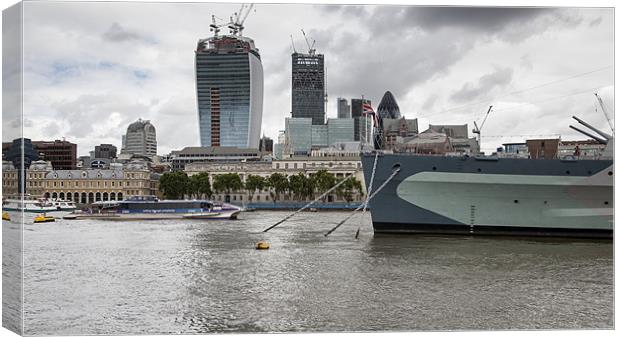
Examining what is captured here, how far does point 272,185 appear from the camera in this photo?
115312 mm

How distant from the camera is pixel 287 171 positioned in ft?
422

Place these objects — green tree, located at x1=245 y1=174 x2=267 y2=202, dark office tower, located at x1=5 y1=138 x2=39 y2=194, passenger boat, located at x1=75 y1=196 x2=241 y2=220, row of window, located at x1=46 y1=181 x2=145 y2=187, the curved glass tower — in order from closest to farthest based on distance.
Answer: dark office tower, located at x1=5 y1=138 x2=39 y2=194
passenger boat, located at x1=75 y1=196 x2=241 y2=220
row of window, located at x1=46 y1=181 x2=145 y2=187
green tree, located at x1=245 y1=174 x2=267 y2=202
the curved glass tower

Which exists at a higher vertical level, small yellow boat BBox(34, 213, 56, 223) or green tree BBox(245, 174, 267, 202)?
green tree BBox(245, 174, 267, 202)

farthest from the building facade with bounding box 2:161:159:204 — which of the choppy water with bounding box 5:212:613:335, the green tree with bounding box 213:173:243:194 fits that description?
the choppy water with bounding box 5:212:613:335

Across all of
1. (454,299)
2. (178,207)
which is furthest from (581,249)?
(178,207)

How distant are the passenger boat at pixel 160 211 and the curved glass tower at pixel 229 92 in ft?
342

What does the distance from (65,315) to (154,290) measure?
4.39 metres

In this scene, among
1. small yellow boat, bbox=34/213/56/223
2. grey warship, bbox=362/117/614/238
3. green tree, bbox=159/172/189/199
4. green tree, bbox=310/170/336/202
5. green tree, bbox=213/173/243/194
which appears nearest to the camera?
grey warship, bbox=362/117/614/238

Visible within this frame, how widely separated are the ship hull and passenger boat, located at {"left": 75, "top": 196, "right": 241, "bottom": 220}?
107 ft

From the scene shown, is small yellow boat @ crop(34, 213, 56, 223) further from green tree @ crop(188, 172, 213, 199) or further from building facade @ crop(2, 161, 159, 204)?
green tree @ crop(188, 172, 213, 199)

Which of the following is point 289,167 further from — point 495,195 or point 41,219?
point 495,195

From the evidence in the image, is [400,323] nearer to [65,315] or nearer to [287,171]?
[65,315]

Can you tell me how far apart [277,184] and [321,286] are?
9325cm

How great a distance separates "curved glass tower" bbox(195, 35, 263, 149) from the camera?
570ft
